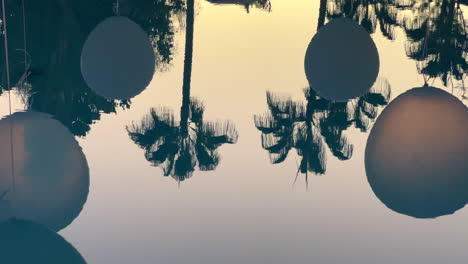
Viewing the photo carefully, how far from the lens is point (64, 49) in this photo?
43.7ft

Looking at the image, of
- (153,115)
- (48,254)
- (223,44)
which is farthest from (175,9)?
(48,254)

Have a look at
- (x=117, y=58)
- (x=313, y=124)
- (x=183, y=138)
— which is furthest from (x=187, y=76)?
(x=117, y=58)

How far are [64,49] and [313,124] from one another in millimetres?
4617

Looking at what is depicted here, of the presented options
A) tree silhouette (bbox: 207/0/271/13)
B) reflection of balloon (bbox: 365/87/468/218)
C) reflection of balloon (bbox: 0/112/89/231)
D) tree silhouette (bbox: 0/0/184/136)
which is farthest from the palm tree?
tree silhouette (bbox: 207/0/271/13)

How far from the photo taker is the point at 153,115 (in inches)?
447

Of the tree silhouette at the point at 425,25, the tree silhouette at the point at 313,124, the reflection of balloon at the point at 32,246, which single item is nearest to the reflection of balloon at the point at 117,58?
the tree silhouette at the point at 313,124

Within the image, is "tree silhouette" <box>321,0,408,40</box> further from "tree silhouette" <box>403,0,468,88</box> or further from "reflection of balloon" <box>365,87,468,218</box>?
"reflection of balloon" <box>365,87,468,218</box>

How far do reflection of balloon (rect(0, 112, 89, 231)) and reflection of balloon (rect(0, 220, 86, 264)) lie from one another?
200 millimetres

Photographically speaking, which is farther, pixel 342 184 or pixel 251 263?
pixel 342 184

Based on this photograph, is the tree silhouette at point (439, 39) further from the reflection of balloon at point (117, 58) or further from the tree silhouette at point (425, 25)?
the reflection of balloon at point (117, 58)

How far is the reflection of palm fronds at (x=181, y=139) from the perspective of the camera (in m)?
10.2

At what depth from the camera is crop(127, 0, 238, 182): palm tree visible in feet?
33.4

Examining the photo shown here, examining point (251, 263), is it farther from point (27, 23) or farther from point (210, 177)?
point (27, 23)

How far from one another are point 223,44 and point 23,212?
27.3 feet
